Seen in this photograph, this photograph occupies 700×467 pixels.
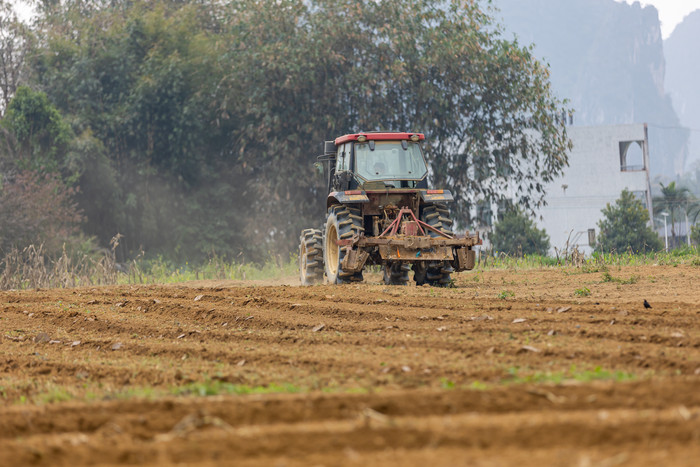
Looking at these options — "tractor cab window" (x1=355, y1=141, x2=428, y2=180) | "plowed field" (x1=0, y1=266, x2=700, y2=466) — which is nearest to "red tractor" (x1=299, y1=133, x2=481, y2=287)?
"tractor cab window" (x1=355, y1=141, x2=428, y2=180)

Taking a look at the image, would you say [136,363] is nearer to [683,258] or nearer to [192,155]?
[683,258]

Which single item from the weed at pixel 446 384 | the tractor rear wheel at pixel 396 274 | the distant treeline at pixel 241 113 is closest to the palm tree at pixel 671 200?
the distant treeline at pixel 241 113

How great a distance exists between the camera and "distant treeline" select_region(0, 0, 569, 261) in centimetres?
2594

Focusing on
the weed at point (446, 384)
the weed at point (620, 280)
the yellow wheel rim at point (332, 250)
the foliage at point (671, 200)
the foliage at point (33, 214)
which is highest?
the foliage at point (671, 200)

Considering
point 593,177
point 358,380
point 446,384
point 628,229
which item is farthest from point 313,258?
point 593,177

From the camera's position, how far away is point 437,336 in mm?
7785

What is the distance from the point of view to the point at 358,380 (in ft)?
19.0

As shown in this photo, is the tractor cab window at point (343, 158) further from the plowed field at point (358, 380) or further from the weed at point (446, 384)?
the weed at point (446, 384)

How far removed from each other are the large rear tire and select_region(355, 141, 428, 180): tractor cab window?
74cm

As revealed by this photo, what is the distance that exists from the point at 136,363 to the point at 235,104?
67.8 ft

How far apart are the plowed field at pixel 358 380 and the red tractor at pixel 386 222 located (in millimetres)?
1412

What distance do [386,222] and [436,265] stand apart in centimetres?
113

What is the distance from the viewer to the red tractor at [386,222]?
13.5m

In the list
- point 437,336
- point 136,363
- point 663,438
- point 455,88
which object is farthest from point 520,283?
point 455,88
